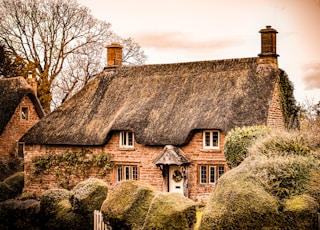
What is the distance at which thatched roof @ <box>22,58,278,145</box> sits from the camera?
94.3ft

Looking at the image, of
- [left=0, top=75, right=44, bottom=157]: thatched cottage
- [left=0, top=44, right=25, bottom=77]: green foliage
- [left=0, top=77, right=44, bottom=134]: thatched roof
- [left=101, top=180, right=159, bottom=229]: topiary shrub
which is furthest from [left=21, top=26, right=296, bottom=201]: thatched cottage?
[left=0, top=44, right=25, bottom=77]: green foliage

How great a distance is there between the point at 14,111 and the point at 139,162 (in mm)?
12193

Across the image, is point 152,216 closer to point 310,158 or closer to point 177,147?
point 310,158

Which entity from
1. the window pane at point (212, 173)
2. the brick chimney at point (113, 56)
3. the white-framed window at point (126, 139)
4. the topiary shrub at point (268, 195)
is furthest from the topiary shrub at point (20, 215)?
the topiary shrub at point (268, 195)

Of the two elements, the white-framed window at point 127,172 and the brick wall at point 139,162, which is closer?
the brick wall at point 139,162

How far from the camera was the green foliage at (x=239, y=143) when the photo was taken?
75.1 feet

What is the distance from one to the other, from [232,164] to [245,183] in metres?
8.61

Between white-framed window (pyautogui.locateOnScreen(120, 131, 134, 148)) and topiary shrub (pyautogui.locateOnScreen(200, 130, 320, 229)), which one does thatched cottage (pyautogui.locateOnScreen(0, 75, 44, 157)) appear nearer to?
white-framed window (pyautogui.locateOnScreen(120, 131, 134, 148))

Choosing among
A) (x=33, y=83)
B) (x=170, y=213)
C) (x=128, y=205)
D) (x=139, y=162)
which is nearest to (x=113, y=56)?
(x=139, y=162)

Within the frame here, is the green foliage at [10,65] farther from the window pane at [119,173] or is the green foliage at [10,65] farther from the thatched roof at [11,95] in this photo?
the window pane at [119,173]

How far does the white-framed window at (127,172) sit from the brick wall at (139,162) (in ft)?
0.76

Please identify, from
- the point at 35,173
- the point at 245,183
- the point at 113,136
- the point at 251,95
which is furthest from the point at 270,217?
the point at 35,173

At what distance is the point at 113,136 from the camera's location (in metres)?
31.5

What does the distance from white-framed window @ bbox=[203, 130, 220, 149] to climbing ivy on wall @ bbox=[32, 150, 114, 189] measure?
17.4ft
